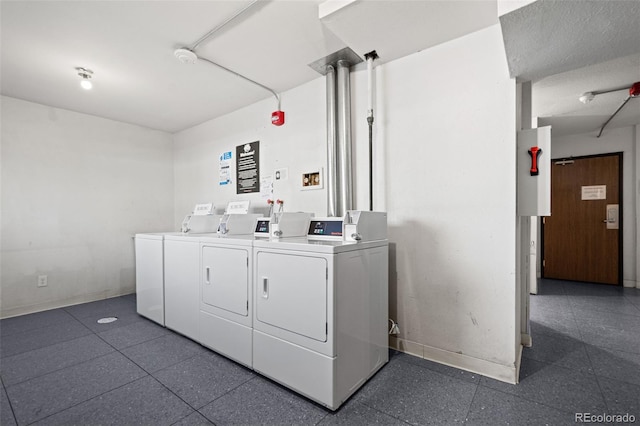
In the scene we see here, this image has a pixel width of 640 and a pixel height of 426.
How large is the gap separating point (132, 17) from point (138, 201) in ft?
9.50

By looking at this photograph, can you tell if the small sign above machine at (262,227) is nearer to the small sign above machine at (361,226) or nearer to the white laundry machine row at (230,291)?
the white laundry machine row at (230,291)

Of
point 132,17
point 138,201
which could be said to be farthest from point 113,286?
point 132,17

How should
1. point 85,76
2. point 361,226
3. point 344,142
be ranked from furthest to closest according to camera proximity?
point 85,76, point 344,142, point 361,226

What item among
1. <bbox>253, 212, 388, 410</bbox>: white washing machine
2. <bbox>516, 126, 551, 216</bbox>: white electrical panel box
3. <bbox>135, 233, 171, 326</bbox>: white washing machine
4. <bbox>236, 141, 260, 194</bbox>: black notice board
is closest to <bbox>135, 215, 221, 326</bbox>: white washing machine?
<bbox>135, 233, 171, 326</bbox>: white washing machine

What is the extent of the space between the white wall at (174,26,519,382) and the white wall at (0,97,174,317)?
11.1 feet

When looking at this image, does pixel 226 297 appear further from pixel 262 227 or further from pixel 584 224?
pixel 584 224

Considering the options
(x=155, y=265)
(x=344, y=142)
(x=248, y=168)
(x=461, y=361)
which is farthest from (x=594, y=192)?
(x=155, y=265)

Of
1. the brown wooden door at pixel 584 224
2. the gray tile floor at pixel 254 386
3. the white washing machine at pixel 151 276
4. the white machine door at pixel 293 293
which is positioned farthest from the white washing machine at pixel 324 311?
the brown wooden door at pixel 584 224

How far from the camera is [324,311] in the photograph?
1.61 m

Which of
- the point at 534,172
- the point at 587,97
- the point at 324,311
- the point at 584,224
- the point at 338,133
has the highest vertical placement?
the point at 587,97

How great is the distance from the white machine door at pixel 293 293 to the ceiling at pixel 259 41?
4.99 ft

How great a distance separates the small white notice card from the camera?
15.1 feet

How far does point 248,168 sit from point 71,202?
2294 millimetres

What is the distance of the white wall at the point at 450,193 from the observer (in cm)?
190
